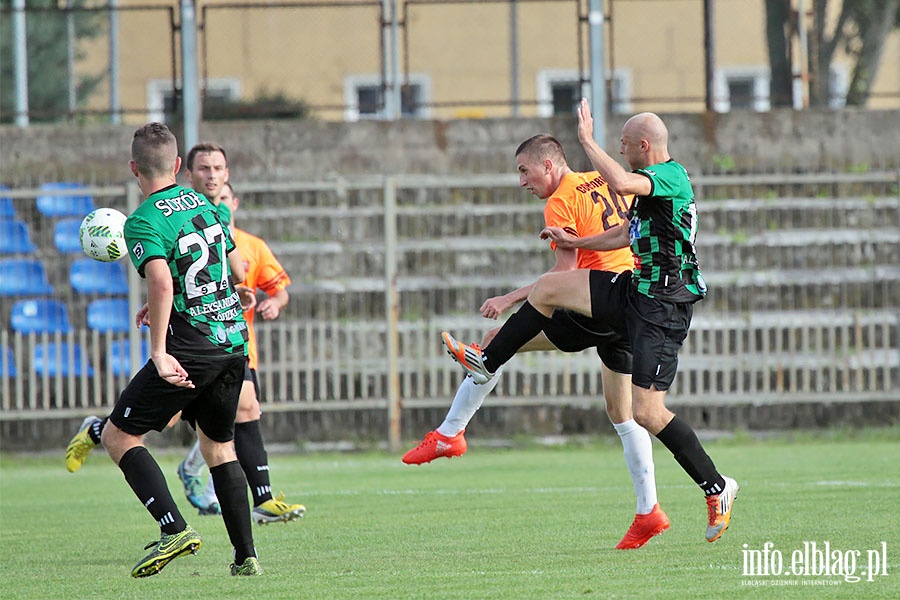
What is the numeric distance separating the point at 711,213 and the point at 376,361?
3.85 meters

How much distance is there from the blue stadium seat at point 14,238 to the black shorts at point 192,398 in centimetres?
886

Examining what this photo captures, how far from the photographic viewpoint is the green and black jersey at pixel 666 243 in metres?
6.71

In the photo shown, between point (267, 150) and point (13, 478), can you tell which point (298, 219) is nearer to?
point (267, 150)

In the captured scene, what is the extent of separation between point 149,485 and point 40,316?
8.86 meters

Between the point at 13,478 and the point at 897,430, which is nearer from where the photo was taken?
the point at 13,478

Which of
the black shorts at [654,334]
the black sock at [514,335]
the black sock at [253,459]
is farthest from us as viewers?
the black sock at [253,459]

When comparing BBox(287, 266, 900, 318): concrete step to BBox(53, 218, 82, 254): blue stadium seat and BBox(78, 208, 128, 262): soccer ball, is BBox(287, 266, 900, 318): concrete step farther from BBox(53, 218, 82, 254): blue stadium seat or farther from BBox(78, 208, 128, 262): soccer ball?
BBox(78, 208, 128, 262): soccer ball

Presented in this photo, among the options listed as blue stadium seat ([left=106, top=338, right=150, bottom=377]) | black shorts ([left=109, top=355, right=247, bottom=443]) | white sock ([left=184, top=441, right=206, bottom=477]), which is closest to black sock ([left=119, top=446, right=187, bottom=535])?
black shorts ([left=109, top=355, right=247, bottom=443])

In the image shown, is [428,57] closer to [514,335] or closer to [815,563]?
[514,335]

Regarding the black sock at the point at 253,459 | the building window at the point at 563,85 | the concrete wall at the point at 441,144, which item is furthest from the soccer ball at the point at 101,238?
the building window at the point at 563,85

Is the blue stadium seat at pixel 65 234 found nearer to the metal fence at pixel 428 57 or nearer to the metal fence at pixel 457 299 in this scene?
the metal fence at pixel 457 299

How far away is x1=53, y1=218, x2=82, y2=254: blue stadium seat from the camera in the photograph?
14859 mm

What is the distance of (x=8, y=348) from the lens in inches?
575

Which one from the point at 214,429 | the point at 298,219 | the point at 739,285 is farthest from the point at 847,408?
the point at 214,429
